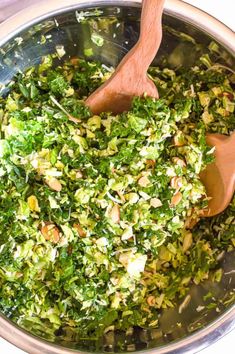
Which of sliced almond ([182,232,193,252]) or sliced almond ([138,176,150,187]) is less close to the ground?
sliced almond ([138,176,150,187])

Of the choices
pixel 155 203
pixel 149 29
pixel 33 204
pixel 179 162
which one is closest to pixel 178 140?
pixel 179 162

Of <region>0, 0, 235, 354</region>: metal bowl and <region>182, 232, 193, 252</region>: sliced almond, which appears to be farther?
<region>182, 232, 193, 252</region>: sliced almond

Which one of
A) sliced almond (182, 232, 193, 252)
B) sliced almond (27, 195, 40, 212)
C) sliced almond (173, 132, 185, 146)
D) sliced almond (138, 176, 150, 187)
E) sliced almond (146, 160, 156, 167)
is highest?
sliced almond (173, 132, 185, 146)

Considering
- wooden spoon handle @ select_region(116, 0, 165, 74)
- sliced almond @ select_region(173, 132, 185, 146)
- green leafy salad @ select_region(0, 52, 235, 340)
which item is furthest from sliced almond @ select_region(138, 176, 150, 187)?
wooden spoon handle @ select_region(116, 0, 165, 74)

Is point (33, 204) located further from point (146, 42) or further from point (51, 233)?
point (146, 42)

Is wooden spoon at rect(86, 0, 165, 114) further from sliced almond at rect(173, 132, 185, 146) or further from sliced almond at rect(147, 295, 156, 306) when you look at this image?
sliced almond at rect(147, 295, 156, 306)

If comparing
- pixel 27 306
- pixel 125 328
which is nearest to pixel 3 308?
pixel 27 306
